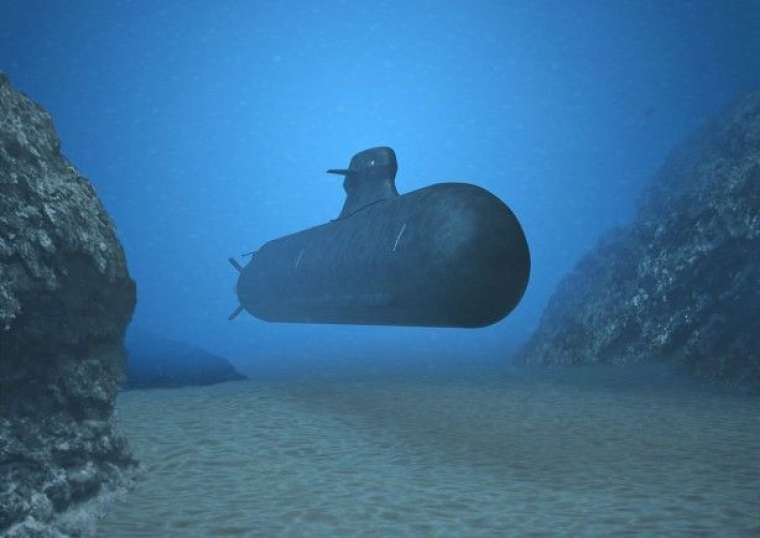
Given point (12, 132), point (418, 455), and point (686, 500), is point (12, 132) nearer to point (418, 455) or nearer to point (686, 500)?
point (418, 455)

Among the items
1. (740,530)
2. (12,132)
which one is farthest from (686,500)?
(12,132)

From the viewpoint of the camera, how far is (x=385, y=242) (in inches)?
373

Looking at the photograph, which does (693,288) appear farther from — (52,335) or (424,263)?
(52,335)

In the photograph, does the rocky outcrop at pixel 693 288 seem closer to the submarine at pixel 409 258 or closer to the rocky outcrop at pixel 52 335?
→ the submarine at pixel 409 258

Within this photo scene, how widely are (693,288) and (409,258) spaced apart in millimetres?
8767

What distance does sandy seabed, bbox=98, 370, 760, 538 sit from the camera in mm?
4664

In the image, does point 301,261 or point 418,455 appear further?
point 301,261

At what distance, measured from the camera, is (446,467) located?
6.44 metres

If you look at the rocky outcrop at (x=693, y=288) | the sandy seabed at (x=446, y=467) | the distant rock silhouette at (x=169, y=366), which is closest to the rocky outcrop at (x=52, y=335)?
the sandy seabed at (x=446, y=467)

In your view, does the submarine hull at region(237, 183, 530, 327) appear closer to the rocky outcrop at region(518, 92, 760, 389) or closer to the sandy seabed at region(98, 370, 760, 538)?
the sandy seabed at region(98, 370, 760, 538)

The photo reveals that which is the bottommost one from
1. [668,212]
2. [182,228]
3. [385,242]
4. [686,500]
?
[686,500]

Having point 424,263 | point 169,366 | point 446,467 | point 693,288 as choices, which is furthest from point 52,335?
point 693,288

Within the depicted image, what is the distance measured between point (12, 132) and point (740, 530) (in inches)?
306

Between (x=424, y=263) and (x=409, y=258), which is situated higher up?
(x=409, y=258)
